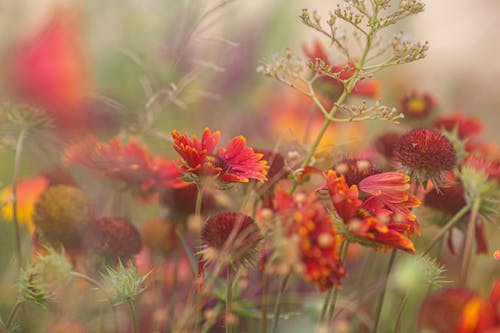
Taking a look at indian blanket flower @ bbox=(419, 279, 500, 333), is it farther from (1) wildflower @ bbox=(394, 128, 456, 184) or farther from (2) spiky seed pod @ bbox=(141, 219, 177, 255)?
(2) spiky seed pod @ bbox=(141, 219, 177, 255)

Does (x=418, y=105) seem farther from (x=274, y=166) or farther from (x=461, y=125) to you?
(x=274, y=166)

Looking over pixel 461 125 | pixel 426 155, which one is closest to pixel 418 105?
pixel 461 125

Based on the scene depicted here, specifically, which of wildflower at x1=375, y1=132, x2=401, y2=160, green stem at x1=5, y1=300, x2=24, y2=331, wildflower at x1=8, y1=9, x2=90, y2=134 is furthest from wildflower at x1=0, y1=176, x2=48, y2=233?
wildflower at x1=375, y1=132, x2=401, y2=160

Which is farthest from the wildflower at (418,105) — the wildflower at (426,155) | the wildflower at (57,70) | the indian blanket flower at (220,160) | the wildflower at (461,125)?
the wildflower at (57,70)

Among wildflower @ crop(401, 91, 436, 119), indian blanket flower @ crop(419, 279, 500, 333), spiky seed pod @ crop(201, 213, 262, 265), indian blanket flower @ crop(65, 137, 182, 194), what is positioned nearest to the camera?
indian blanket flower @ crop(419, 279, 500, 333)

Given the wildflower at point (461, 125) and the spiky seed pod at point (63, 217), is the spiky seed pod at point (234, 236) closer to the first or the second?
the spiky seed pod at point (63, 217)

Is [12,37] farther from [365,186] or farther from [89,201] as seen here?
[365,186]
